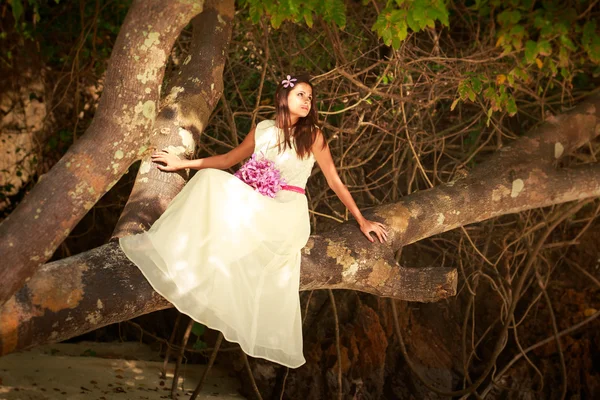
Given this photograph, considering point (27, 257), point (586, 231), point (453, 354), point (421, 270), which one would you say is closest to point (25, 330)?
point (27, 257)

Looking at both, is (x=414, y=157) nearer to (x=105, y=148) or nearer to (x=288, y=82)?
(x=288, y=82)

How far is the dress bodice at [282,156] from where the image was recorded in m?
2.77

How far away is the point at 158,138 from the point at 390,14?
1108mm

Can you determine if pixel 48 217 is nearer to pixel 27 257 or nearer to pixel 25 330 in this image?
pixel 27 257

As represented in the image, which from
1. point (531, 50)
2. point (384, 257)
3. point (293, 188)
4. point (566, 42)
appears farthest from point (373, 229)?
point (566, 42)

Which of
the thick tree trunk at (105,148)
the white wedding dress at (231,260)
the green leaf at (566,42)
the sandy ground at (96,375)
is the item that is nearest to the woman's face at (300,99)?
the white wedding dress at (231,260)

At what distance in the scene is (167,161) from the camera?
2.69 m

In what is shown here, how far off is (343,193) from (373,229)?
182mm

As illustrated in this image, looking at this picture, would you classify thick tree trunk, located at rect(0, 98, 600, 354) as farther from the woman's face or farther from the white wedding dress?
the woman's face

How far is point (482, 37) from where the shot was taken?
4.29 m

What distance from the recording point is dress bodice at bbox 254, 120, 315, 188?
9.07 ft

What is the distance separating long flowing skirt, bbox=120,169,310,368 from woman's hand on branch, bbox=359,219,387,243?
25cm

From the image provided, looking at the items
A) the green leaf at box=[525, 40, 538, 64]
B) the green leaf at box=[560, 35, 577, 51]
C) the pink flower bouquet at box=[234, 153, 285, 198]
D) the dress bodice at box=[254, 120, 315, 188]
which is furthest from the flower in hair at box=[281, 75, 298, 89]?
the green leaf at box=[560, 35, 577, 51]

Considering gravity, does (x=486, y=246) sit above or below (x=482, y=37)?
below
